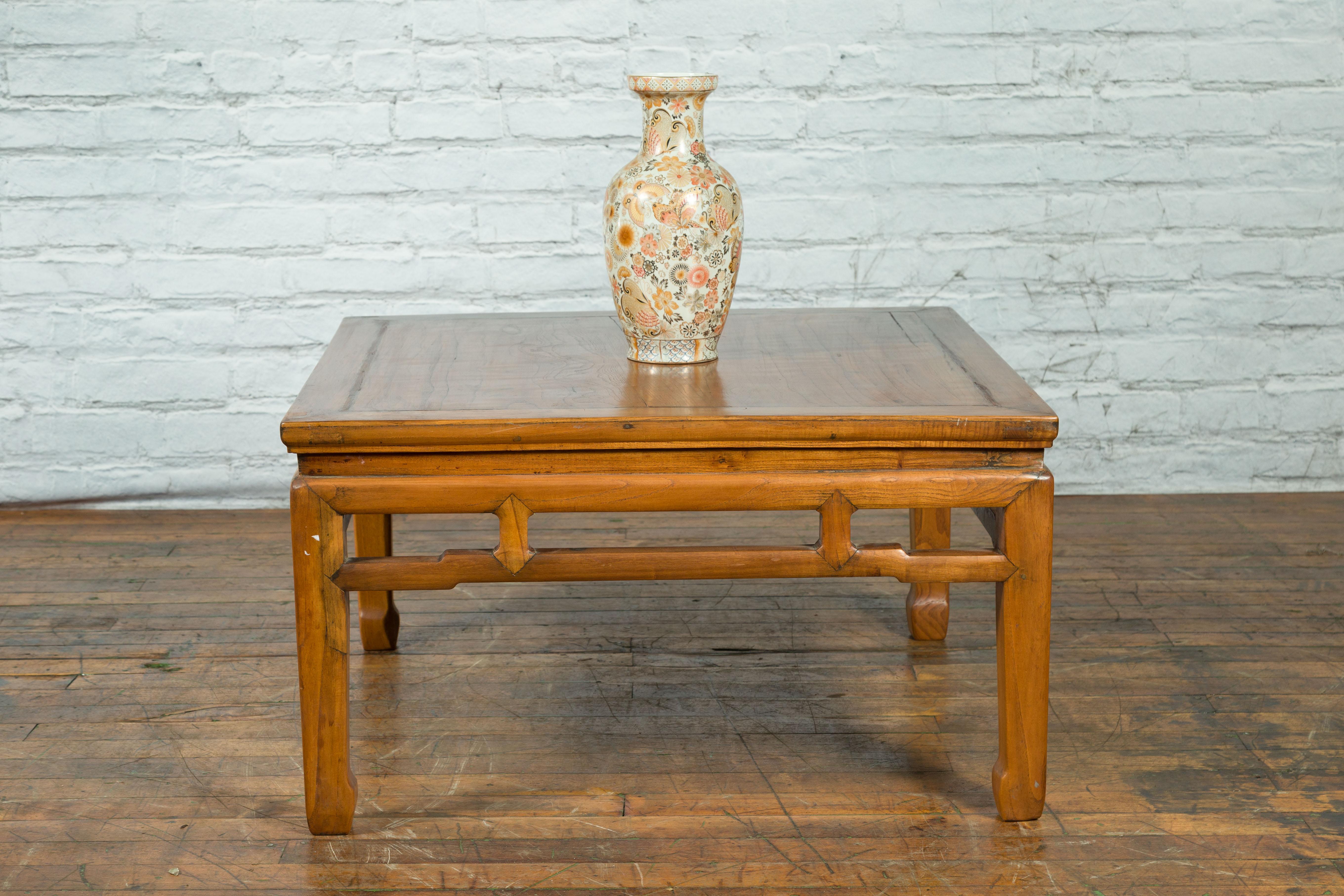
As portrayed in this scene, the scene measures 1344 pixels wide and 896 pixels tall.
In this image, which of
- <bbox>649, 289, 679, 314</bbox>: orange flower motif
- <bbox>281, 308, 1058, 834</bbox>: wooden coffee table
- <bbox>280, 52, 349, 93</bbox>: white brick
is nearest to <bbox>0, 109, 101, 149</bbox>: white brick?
<bbox>280, 52, 349, 93</bbox>: white brick

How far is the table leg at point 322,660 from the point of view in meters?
1.49

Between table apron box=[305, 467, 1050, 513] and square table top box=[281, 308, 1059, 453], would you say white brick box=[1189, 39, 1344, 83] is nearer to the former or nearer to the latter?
square table top box=[281, 308, 1059, 453]

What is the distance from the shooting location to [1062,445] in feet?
9.34

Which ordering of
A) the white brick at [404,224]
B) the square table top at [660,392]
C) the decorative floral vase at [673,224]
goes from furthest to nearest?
the white brick at [404,224], the decorative floral vase at [673,224], the square table top at [660,392]

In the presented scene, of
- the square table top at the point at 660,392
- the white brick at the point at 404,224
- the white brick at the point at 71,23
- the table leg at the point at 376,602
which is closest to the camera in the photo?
the square table top at the point at 660,392

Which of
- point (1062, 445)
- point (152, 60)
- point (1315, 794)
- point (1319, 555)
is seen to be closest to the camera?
point (1315, 794)

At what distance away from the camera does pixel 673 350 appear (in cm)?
174

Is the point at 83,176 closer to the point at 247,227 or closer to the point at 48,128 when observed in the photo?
the point at 48,128

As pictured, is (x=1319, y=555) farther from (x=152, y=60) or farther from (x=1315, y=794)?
(x=152, y=60)

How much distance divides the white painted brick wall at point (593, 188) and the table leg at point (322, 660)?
1332 mm

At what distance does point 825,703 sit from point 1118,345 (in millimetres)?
1272

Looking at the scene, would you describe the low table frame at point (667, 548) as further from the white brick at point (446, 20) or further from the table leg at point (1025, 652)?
the white brick at point (446, 20)

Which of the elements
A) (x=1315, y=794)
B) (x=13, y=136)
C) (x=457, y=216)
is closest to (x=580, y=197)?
(x=457, y=216)

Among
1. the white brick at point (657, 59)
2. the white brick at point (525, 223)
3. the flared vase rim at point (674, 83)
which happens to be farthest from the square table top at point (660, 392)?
the white brick at point (657, 59)
